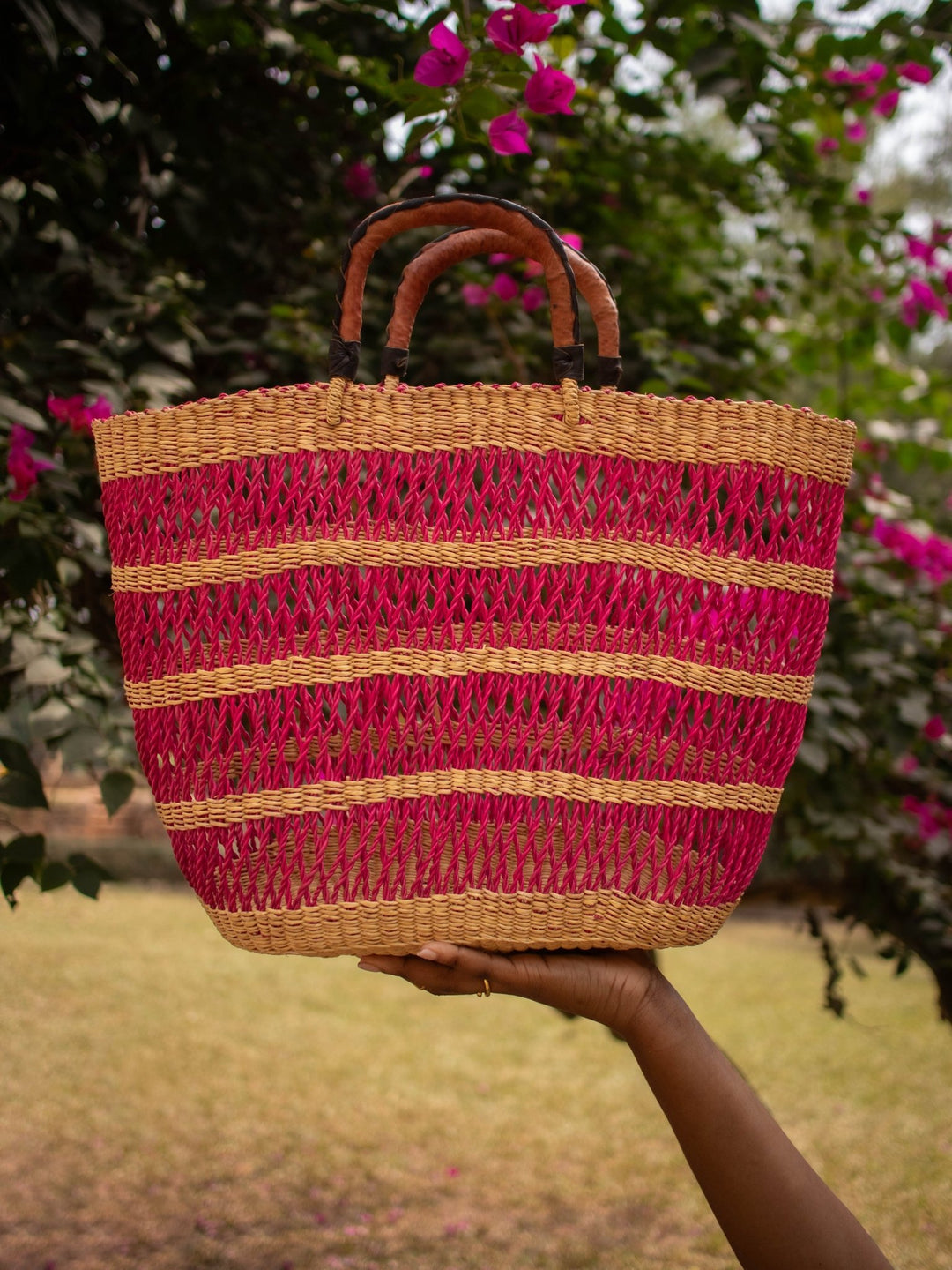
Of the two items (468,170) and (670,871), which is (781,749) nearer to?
(670,871)

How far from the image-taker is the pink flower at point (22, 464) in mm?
1013

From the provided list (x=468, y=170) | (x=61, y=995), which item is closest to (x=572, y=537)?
(x=468, y=170)

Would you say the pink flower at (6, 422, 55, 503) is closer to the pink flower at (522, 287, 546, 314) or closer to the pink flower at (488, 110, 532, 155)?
Answer: the pink flower at (488, 110, 532, 155)

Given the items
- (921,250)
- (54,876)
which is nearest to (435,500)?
(54,876)

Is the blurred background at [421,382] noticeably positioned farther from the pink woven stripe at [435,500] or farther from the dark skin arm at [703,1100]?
the dark skin arm at [703,1100]

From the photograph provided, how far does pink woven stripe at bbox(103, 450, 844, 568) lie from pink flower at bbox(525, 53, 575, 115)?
429 millimetres

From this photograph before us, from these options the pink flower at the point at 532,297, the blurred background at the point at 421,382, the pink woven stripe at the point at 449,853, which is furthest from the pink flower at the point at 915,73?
the pink woven stripe at the point at 449,853

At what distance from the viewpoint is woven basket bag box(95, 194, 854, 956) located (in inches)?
27.1

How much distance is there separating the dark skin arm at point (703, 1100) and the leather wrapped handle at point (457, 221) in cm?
41

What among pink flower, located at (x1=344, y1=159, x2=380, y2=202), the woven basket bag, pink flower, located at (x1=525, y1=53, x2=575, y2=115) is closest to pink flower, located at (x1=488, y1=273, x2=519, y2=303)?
pink flower, located at (x1=344, y1=159, x2=380, y2=202)

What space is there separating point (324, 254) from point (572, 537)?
0.98 meters

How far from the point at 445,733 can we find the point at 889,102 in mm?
1472

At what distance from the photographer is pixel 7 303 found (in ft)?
3.83

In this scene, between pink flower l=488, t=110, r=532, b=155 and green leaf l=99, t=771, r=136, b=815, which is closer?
pink flower l=488, t=110, r=532, b=155
